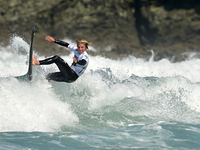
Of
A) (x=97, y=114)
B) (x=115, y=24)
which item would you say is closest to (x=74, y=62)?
(x=97, y=114)

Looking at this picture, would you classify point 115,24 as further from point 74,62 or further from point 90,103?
point 74,62

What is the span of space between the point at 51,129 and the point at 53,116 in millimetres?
626

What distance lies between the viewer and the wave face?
702cm

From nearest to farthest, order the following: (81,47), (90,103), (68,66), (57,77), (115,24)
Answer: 1. (81,47)
2. (68,66)
3. (57,77)
4. (90,103)
5. (115,24)

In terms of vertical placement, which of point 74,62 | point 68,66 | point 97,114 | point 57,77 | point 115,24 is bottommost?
point 97,114

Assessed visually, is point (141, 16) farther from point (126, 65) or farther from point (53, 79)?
point (53, 79)

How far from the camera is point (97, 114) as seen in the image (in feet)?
26.7

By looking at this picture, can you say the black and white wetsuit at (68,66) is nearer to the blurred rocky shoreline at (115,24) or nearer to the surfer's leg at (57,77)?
the surfer's leg at (57,77)

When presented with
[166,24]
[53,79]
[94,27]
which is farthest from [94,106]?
[166,24]

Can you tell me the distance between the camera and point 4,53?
2266 centimetres

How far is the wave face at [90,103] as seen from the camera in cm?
702

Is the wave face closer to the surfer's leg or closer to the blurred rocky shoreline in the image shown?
the surfer's leg

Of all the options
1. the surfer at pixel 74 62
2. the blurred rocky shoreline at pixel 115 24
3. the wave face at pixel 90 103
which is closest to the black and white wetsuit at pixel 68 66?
the surfer at pixel 74 62

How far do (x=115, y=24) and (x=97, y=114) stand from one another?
17789mm
